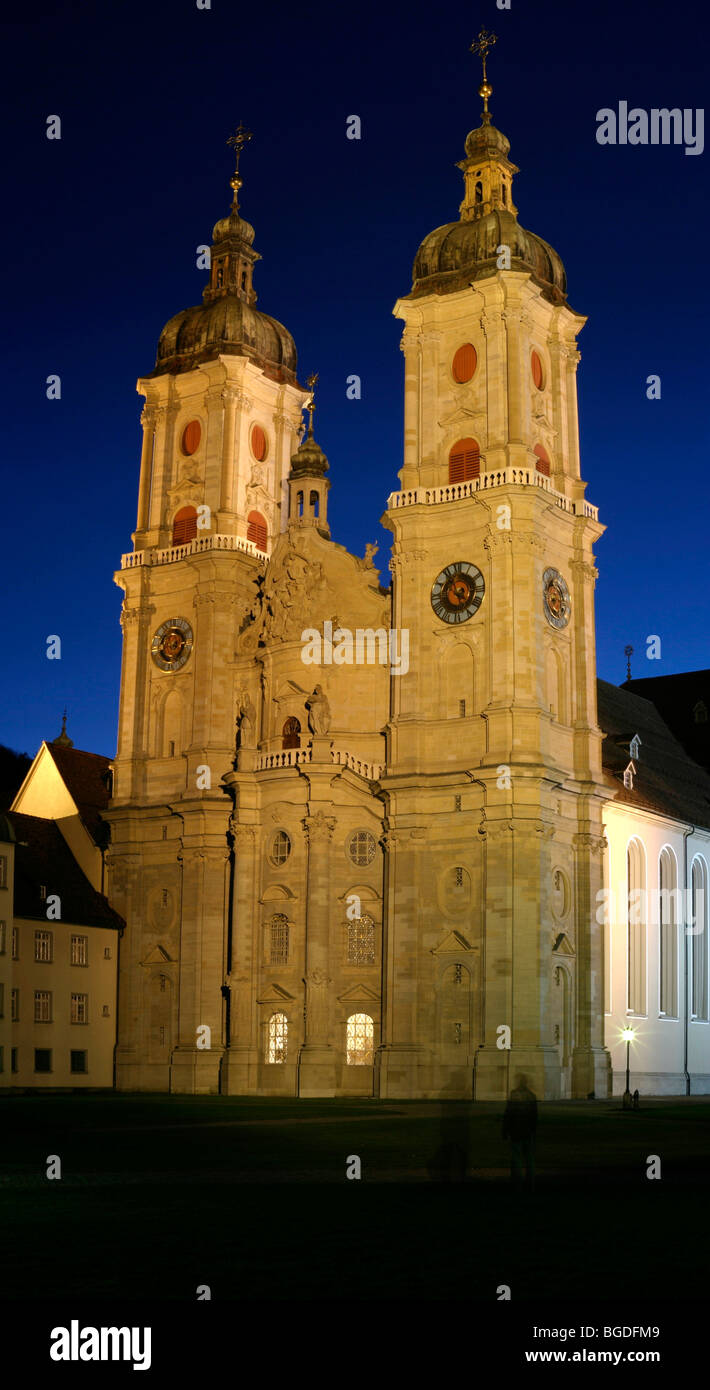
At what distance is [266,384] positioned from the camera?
74375 mm

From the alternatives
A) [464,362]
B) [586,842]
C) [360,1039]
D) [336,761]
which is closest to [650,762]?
[586,842]

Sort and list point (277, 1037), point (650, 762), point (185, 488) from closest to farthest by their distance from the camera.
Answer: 1. point (277, 1037)
2. point (185, 488)
3. point (650, 762)

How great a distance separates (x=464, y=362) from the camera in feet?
212

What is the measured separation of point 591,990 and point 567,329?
27.2m

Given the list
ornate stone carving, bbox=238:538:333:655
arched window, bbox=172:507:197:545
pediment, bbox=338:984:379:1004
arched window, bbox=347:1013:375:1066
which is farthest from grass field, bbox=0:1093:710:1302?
arched window, bbox=172:507:197:545

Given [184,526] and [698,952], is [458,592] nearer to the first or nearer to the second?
[184,526]

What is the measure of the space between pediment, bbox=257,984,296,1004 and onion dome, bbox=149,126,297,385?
28523 mm

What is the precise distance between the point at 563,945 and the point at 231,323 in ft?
108

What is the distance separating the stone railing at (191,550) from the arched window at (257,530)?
0.43 meters

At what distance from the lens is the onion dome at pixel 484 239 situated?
6431cm

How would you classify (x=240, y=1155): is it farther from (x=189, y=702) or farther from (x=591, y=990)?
(x=189, y=702)

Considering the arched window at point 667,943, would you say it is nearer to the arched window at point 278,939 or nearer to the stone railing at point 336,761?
the stone railing at point 336,761

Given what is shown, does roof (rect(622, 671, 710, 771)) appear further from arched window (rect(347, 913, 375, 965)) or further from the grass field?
the grass field
